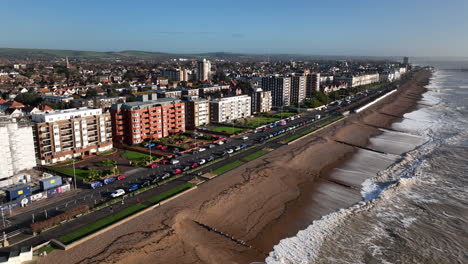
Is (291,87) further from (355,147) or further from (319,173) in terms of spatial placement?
(319,173)

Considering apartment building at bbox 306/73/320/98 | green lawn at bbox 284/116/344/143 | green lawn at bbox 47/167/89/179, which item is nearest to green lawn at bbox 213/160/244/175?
green lawn at bbox 284/116/344/143

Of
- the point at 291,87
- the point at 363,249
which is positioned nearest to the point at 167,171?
the point at 363,249

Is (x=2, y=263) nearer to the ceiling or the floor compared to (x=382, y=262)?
nearer to the ceiling

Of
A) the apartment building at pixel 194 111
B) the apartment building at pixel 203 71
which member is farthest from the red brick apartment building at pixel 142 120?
the apartment building at pixel 203 71

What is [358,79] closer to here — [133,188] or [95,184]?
[133,188]

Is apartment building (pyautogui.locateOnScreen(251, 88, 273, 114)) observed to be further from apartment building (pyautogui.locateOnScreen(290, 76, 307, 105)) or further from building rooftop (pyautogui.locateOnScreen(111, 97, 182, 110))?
building rooftop (pyautogui.locateOnScreen(111, 97, 182, 110))
